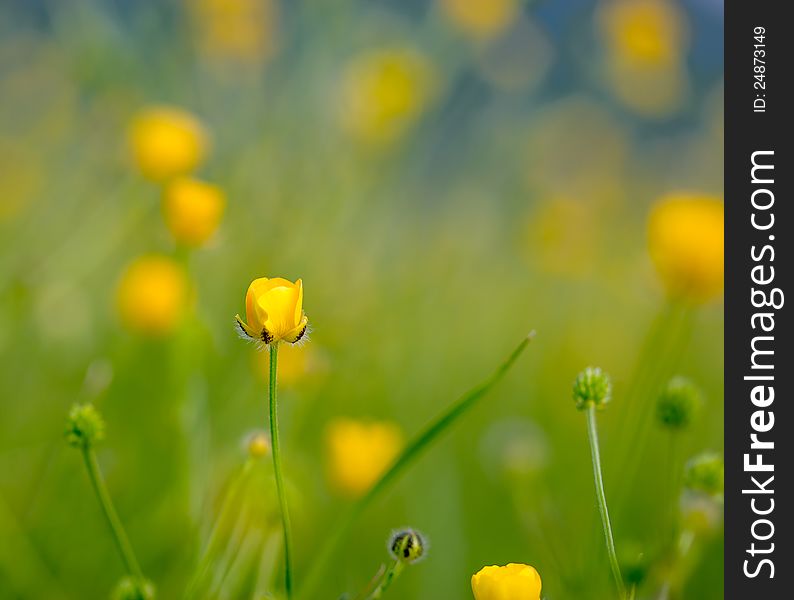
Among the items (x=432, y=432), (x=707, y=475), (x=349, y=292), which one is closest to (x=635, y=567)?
→ (x=707, y=475)

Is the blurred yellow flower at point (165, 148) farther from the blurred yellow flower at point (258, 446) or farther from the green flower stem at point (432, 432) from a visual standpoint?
the green flower stem at point (432, 432)

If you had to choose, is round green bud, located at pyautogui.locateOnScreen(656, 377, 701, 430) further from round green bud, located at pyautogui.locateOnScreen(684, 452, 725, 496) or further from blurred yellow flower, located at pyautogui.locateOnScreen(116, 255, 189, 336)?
blurred yellow flower, located at pyautogui.locateOnScreen(116, 255, 189, 336)

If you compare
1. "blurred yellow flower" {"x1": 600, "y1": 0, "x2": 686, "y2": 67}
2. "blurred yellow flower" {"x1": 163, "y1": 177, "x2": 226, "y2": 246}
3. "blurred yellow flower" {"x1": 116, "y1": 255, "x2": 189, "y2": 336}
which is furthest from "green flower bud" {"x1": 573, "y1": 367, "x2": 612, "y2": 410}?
"blurred yellow flower" {"x1": 600, "y1": 0, "x2": 686, "y2": 67}

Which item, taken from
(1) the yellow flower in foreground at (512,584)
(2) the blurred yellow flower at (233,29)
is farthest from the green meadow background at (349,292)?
(1) the yellow flower in foreground at (512,584)

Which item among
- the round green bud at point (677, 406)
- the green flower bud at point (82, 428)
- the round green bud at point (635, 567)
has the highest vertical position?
the round green bud at point (677, 406)

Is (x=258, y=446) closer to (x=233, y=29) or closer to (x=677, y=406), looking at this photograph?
(x=677, y=406)
